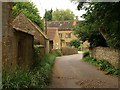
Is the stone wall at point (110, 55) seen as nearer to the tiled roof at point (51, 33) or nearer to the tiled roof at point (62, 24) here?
the tiled roof at point (51, 33)

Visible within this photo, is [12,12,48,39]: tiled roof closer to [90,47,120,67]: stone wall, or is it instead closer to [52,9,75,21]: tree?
[90,47,120,67]: stone wall

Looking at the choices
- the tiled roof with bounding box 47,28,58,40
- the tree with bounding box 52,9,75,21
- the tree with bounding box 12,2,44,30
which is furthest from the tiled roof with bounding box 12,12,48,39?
the tree with bounding box 52,9,75,21

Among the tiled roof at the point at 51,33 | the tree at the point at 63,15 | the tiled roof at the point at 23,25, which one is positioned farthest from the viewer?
the tree at the point at 63,15

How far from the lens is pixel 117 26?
14672 millimetres

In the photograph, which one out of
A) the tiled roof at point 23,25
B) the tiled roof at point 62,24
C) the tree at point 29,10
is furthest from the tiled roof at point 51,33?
the tiled roof at point 62,24

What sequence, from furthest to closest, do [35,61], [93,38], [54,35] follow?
[54,35], [93,38], [35,61]

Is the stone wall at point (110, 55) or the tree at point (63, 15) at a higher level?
the tree at point (63, 15)

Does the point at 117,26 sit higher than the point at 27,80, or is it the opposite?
the point at 117,26

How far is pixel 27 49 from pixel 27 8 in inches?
954

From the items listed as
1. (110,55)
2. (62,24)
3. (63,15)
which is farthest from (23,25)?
(63,15)

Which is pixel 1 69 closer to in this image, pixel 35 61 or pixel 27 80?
pixel 27 80

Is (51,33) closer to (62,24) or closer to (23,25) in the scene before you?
(62,24)

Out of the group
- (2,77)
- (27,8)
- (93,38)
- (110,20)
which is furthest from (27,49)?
(27,8)

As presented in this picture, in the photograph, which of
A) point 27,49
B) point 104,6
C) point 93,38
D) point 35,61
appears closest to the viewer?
point 104,6
